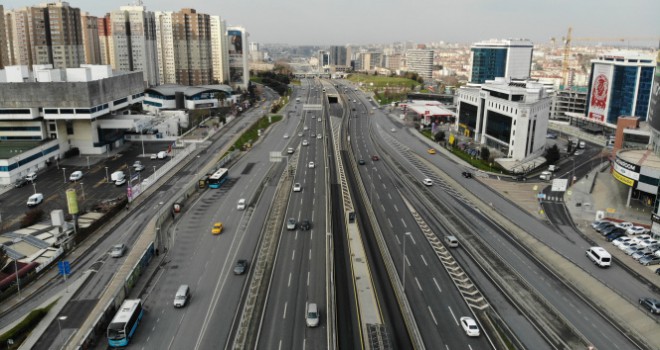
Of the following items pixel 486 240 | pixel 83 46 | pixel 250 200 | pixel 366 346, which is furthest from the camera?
pixel 83 46

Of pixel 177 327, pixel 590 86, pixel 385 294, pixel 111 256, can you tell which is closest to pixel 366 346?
pixel 385 294

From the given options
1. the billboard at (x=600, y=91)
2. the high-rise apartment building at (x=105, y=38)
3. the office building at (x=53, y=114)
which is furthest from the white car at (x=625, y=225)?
the high-rise apartment building at (x=105, y=38)

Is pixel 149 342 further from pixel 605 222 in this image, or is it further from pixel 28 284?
pixel 605 222

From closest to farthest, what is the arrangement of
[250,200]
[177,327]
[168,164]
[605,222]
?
[177,327] < [605,222] < [250,200] < [168,164]

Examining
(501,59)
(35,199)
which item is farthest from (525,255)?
(501,59)

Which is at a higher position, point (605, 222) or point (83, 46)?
point (83, 46)

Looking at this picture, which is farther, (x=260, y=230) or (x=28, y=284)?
(x=260, y=230)

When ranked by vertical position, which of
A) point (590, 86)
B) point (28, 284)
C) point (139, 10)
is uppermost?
point (139, 10)

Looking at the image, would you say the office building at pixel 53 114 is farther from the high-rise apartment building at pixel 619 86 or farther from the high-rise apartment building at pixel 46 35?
the high-rise apartment building at pixel 619 86
